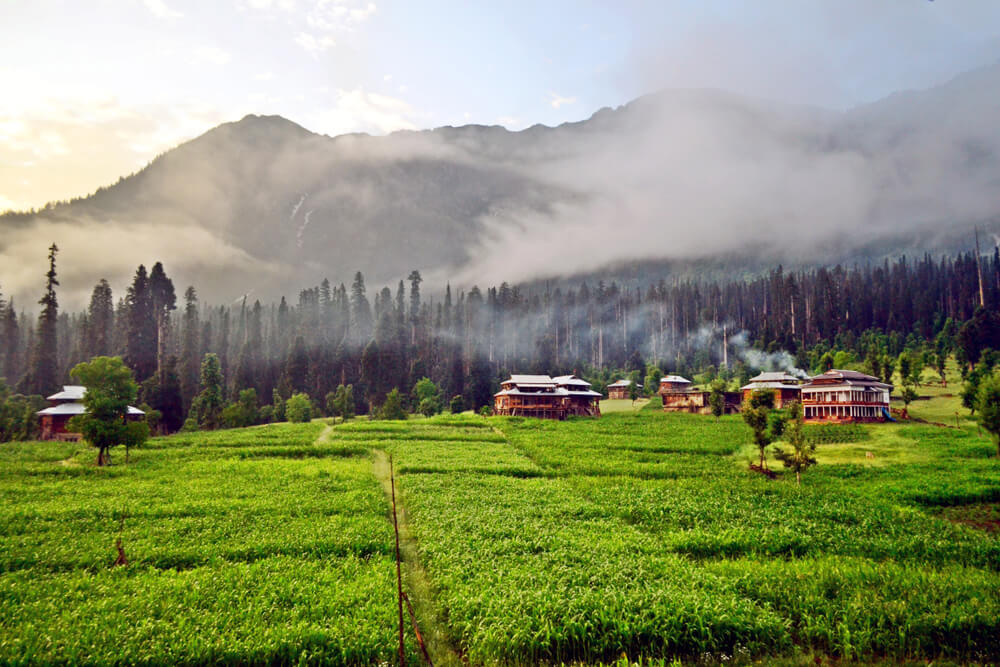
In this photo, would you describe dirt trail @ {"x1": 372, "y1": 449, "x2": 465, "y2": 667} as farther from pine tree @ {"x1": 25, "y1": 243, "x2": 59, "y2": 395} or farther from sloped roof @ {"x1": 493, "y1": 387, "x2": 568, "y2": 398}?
pine tree @ {"x1": 25, "y1": 243, "x2": 59, "y2": 395}

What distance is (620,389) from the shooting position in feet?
367

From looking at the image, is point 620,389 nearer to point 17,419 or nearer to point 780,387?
point 780,387

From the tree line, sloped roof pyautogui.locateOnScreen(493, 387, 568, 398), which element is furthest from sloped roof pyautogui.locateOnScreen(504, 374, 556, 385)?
the tree line

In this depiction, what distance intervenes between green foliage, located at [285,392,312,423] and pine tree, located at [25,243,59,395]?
1394 inches

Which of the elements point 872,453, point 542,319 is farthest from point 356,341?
point 872,453

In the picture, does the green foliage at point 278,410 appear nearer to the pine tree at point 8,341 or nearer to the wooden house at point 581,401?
the wooden house at point 581,401

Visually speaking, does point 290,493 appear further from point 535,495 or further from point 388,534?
point 535,495

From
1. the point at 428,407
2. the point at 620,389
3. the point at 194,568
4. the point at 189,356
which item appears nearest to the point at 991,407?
the point at 194,568

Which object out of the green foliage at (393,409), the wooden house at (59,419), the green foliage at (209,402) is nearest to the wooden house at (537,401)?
the green foliage at (393,409)

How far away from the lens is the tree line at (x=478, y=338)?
89188 mm

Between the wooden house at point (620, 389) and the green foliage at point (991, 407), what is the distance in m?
66.7

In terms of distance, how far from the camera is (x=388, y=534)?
84.1ft

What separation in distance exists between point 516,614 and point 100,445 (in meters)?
44.0

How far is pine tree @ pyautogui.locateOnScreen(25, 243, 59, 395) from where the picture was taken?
8131 centimetres
